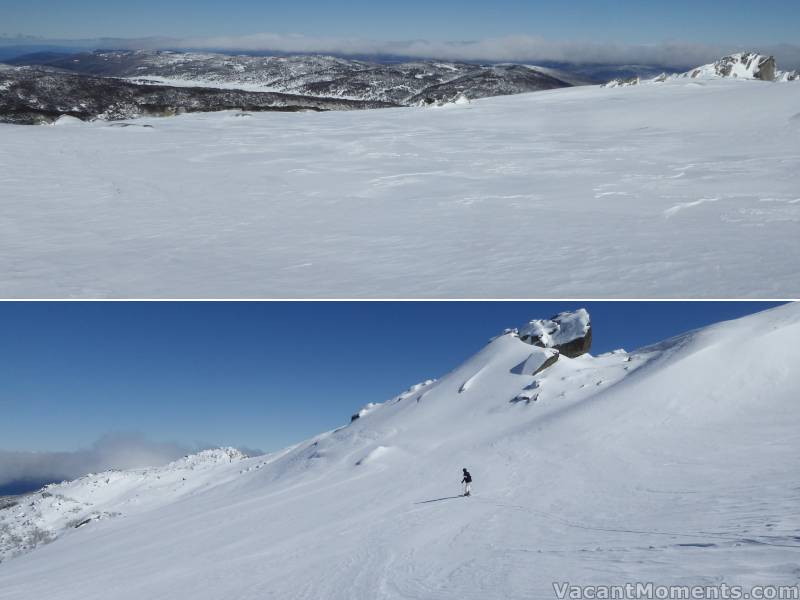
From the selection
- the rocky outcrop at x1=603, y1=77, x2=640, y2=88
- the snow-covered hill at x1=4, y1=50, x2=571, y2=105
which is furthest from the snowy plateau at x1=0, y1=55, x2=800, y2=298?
the snow-covered hill at x1=4, y1=50, x2=571, y2=105

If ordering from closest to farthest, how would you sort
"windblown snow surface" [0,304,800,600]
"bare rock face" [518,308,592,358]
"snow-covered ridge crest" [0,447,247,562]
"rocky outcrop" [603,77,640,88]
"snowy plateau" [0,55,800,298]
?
"windblown snow surface" [0,304,800,600] < "snowy plateau" [0,55,800,298] < "bare rock face" [518,308,592,358] < "snow-covered ridge crest" [0,447,247,562] < "rocky outcrop" [603,77,640,88]

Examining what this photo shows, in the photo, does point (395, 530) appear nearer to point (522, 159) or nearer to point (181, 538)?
point (181, 538)

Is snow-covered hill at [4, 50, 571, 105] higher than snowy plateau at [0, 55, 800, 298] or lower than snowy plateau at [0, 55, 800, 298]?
higher

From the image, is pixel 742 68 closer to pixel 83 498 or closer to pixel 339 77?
pixel 83 498

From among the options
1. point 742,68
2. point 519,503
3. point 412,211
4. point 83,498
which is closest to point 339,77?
point 742,68

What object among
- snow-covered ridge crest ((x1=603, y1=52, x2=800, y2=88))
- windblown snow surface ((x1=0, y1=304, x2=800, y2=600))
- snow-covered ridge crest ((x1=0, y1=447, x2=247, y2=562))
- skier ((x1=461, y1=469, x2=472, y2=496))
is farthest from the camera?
snow-covered ridge crest ((x1=603, y1=52, x2=800, y2=88))

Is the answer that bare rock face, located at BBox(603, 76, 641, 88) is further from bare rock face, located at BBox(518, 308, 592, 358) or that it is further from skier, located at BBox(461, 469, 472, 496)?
skier, located at BBox(461, 469, 472, 496)

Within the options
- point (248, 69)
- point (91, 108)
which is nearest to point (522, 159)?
point (91, 108)
